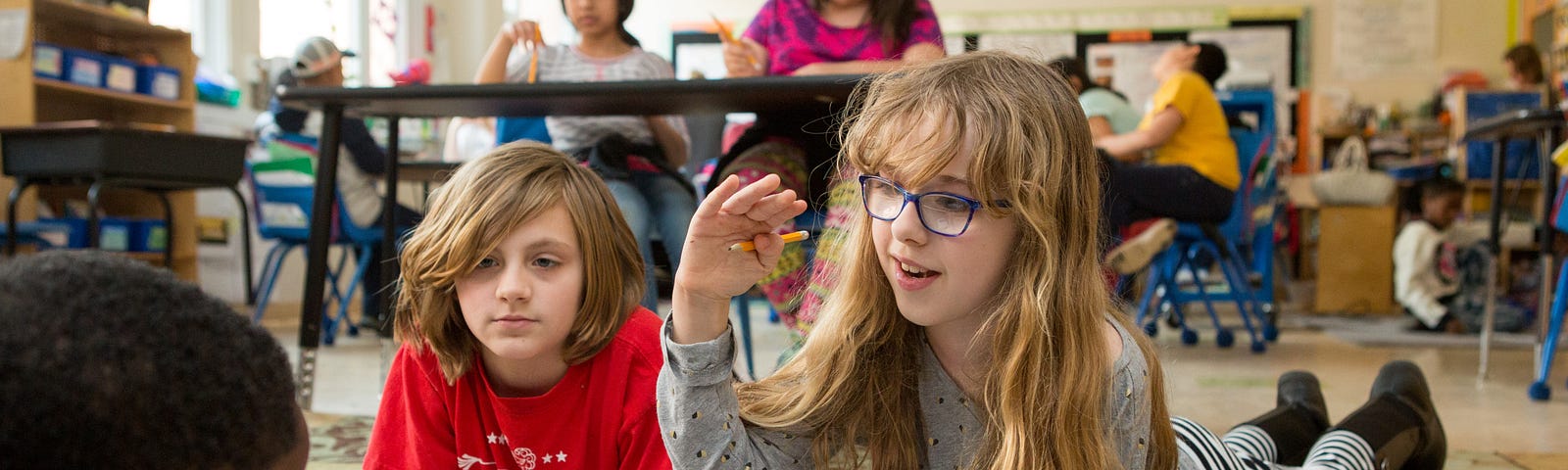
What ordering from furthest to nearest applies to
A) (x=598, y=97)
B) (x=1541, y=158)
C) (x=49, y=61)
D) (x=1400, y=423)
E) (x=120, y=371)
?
1. (x=49, y=61)
2. (x=1541, y=158)
3. (x=598, y=97)
4. (x=1400, y=423)
5. (x=120, y=371)

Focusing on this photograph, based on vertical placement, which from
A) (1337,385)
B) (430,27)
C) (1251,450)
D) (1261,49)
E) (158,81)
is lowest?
(1337,385)

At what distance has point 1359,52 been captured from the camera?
828 cm

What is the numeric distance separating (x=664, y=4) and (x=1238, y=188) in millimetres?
6100

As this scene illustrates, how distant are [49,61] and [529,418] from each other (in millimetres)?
3533

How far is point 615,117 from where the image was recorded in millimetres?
2191

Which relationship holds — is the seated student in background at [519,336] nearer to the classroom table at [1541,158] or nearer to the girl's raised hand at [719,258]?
the girl's raised hand at [719,258]

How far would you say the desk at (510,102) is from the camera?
5.35 ft

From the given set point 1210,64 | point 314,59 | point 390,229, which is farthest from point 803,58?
point 1210,64

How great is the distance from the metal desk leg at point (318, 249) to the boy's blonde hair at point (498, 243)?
79cm

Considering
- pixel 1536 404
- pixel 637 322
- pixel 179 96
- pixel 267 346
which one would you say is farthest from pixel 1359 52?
pixel 267 346

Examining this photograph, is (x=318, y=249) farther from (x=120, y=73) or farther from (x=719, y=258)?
(x=120, y=73)

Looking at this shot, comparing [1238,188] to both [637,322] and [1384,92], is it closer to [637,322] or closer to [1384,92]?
[637,322]

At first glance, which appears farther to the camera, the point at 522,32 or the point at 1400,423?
the point at 522,32

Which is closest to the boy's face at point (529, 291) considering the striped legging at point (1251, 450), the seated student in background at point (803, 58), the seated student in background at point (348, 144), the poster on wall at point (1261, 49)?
the striped legging at point (1251, 450)
